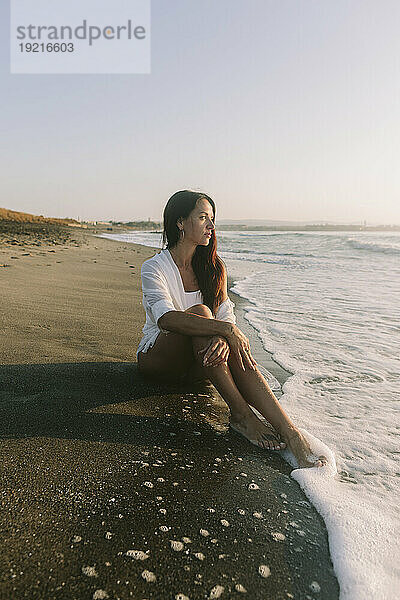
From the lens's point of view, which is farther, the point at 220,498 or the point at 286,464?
the point at 286,464

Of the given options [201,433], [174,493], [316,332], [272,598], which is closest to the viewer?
[272,598]

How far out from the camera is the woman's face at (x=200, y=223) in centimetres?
307

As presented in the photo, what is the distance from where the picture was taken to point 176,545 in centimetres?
159

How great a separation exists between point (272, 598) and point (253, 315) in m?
4.56

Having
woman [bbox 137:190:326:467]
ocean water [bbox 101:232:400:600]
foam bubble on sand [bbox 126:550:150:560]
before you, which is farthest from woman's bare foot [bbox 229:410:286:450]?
foam bubble on sand [bbox 126:550:150:560]

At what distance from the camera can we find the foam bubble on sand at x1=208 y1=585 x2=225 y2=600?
140 cm

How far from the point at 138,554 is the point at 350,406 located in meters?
1.97

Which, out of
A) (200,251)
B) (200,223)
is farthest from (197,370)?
(200,223)

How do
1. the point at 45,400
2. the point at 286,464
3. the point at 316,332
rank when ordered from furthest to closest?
the point at 316,332 → the point at 45,400 → the point at 286,464

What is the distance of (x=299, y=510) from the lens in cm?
192

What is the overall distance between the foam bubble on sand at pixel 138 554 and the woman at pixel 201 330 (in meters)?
1.02

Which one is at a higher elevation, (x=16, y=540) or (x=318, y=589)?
(x=16, y=540)

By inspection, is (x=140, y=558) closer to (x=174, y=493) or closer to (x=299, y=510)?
(x=174, y=493)

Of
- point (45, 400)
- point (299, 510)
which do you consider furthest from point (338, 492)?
point (45, 400)
